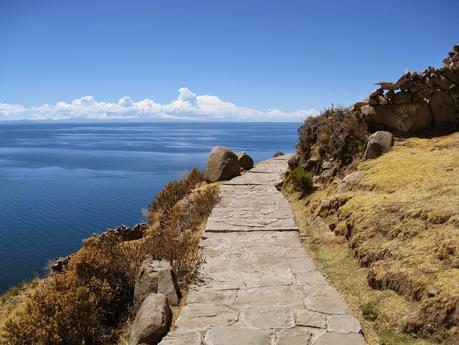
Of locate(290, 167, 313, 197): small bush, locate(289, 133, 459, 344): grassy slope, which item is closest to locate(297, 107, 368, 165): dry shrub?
locate(290, 167, 313, 197): small bush

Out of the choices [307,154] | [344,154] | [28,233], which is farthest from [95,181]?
[344,154]

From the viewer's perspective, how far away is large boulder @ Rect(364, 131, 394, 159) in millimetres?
9891

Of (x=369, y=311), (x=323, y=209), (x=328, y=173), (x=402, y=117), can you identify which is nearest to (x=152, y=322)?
(x=369, y=311)

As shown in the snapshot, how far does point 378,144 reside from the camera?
391 inches

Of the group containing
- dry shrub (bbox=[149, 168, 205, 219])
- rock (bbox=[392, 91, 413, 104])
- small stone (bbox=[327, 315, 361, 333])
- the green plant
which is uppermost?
rock (bbox=[392, 91, 413, 104])

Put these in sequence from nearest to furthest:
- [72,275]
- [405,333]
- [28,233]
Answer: [405,333] < [72,275] < [28,233]

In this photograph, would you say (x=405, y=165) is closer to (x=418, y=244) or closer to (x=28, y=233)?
(x=418, y=244)

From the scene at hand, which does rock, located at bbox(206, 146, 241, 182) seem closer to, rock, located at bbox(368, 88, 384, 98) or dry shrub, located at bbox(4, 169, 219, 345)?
rock, located at bbox(368, 88, 384, 98)

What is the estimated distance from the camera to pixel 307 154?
44.2 feet

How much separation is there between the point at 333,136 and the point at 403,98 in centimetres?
203

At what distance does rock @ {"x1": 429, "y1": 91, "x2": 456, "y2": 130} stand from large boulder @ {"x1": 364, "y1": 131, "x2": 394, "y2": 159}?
5.70 ft

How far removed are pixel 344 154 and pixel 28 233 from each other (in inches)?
666

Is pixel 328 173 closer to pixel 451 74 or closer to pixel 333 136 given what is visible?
pixel 333 136

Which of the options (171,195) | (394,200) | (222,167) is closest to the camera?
(394,200)
